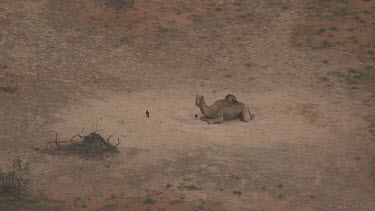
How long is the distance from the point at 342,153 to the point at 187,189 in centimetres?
512

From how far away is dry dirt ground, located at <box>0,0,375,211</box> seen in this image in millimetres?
16656

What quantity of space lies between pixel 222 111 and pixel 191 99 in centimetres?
234

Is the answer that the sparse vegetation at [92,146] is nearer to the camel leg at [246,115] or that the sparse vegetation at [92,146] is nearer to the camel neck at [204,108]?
the camel neck at [204,108]

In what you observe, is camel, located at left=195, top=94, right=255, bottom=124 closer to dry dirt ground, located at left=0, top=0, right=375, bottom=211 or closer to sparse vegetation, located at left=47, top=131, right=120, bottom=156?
dry dirt ground, located at left=0, top=0, right=375, bottom=211

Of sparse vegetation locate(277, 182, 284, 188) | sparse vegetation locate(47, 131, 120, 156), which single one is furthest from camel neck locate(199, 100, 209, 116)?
sparse vegetation locate(277, 182, 284, 188)

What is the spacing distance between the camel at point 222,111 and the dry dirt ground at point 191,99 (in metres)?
0.26

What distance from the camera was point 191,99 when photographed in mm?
23734

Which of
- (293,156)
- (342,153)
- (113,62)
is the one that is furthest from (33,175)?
(113,62)

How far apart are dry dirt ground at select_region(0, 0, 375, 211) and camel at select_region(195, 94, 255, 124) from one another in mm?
260

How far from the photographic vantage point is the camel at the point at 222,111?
21.6m

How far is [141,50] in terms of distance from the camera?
27719 millimetres

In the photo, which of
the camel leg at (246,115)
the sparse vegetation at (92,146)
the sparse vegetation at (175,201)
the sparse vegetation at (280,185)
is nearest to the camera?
the sparse vegetation at (175,201)

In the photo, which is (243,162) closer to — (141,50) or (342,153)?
(342,153)

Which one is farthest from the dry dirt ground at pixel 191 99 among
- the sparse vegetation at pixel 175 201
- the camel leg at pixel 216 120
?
the camel leg at pixel 216 120
